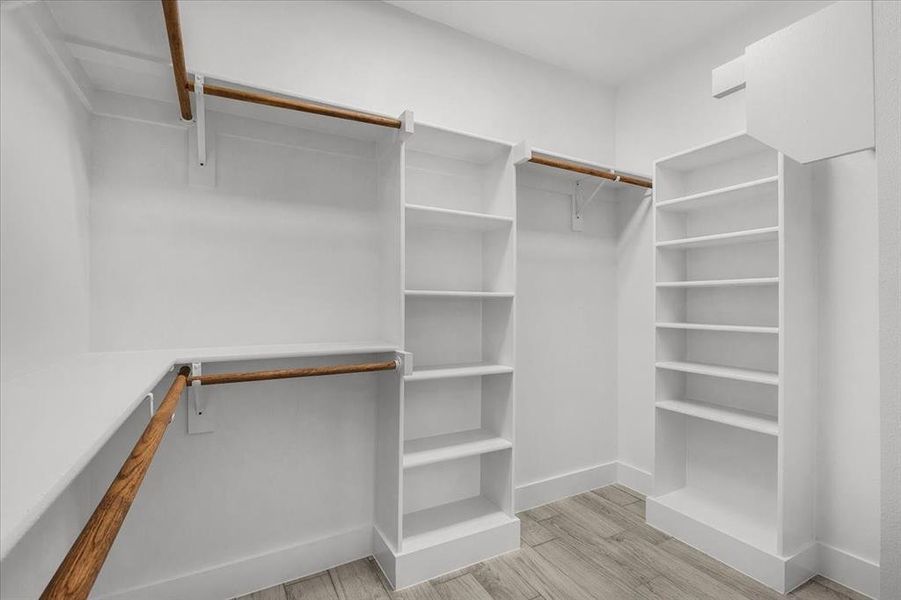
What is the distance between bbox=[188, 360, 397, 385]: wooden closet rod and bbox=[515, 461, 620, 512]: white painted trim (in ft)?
4.17

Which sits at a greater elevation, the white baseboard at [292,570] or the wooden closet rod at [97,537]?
the wooden closet rod at [97,537]

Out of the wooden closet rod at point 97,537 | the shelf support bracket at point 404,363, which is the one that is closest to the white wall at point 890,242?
the wooden closet rod at point 97,537

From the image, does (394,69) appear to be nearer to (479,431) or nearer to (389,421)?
(389,421)

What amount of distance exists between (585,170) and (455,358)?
122 cm

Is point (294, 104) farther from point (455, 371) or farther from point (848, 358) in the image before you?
point (848, 358)

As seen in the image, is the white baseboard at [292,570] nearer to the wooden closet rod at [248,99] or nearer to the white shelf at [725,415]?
the white shelf at [725,415]

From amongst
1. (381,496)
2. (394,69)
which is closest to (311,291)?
(381,496)

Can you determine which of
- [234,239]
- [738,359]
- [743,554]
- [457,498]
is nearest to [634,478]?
[743,554]

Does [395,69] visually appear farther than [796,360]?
Yes

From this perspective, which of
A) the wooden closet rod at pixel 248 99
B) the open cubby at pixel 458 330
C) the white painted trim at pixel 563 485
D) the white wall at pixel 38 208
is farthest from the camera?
the white painted trim at pixel 563 485

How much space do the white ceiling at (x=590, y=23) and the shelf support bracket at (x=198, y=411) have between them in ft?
6.60

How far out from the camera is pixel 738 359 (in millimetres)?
2201

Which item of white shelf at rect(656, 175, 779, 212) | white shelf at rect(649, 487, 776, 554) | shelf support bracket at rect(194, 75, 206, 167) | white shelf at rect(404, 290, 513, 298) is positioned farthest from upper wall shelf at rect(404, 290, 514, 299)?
white shelf at rect(649, 487, 776, 554)

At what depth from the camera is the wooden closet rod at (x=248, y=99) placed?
4.03 feet
